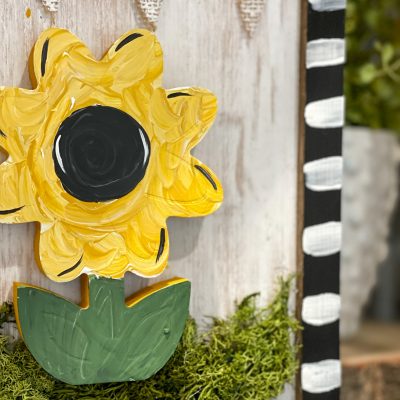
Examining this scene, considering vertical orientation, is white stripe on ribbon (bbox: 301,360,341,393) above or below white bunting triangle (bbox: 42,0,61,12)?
below

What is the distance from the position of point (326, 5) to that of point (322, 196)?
9.2 inches

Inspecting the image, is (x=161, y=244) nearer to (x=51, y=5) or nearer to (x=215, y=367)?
(x=215, y=367)

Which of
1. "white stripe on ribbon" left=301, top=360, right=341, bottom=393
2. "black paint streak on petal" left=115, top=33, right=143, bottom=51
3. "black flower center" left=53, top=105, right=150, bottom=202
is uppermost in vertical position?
"black paint streak on petal" left=115, top=33, right=143, bottom=51

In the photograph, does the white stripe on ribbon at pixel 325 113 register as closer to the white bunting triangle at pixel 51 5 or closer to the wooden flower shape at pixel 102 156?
the wooden flower shape at pixel 102 156

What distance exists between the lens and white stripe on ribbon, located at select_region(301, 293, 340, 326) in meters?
0.90

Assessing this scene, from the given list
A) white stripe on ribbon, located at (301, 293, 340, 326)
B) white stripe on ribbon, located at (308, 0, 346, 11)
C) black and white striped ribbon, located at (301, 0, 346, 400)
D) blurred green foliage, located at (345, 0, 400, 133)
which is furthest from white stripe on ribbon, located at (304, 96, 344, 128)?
blurred green foliage, located at (345, 0, 400, 133)

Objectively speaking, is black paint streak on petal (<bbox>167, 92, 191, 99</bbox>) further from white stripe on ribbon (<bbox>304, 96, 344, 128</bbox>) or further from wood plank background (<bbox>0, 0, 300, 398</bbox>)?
white stripe on ribbon (<bbox>304, 96, 344, 128</bbox>)

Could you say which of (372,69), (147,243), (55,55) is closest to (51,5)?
(55,55)

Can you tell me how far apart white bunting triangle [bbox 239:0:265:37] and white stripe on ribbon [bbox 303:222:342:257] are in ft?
0.82

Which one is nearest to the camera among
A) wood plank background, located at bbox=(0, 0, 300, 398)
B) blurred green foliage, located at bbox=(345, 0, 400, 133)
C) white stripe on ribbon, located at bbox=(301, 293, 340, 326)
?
wood plank background, located at bbox=(0, 0, 300, 398)

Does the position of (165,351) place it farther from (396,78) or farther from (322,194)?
(396,78)

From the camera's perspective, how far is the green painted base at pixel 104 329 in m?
0.72

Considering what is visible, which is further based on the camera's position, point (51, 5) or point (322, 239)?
point (322, 239)

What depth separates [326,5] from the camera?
876mm
